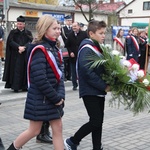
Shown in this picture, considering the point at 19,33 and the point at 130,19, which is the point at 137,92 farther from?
the point at 130,19

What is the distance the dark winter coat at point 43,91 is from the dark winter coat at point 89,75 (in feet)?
1.06

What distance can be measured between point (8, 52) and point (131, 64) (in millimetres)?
5414

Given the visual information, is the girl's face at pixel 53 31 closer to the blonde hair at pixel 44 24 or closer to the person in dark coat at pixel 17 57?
the blonde hair at pixel 44 24

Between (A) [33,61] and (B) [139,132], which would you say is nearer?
(A) [33,61]

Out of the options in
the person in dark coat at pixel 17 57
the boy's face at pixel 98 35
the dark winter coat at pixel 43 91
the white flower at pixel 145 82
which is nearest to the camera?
the dark winter coat at pixel 43 91

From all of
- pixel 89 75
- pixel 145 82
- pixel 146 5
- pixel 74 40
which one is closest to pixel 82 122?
pixel 89 75

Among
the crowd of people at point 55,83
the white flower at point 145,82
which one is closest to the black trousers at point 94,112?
the crowd of people at point 55,83

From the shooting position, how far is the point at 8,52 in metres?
8.80

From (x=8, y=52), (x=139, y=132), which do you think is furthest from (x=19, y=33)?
(x=139, y=132)

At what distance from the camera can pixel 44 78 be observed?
3549mm

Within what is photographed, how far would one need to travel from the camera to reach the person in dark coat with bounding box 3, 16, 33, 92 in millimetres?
8508

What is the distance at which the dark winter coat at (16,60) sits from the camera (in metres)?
8.55

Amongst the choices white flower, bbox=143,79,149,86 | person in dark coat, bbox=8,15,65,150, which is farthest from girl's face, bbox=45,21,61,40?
white flower, bbox=143,79,149,86

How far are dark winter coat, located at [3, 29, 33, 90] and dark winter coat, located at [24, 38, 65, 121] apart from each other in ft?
16.1
